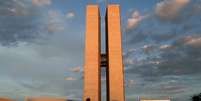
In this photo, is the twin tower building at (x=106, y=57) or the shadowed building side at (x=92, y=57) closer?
the shadowed building side at (x=92, y=57)

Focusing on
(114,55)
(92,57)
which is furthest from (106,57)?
(92,57)

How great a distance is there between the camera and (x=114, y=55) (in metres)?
62.8

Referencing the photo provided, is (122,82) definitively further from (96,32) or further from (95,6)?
(95,6)

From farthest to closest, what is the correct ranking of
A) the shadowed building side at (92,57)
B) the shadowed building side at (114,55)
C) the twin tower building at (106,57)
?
the shadowed building side at (114,55)
the twin tower building at (106,57)
the shadowed building side at (92,57)

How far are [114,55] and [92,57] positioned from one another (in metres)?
4.77

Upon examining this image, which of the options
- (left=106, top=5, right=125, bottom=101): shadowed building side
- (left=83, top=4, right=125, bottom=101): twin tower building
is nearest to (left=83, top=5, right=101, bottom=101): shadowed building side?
(left=83, top=4, right=125, bottom=101): twin tower building

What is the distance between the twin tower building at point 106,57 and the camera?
58516 mm

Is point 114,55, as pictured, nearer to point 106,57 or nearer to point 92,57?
point 106,57

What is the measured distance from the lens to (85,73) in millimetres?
59812

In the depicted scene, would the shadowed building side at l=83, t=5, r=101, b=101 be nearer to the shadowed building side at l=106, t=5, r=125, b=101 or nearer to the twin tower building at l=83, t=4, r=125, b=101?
the twin tower building at l=83, t=4, r=125, b=101

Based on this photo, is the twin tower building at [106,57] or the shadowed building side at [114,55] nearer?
the twin tower building at [106,57]

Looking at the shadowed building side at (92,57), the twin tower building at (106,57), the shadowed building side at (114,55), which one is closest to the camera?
the shadowed building side at (92,57)

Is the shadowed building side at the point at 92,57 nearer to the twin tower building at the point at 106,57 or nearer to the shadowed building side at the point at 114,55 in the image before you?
the twin tower building at the point at 106,57

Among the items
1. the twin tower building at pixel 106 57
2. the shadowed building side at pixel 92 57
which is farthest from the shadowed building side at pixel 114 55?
the shadowed building side at pixel 92 57
